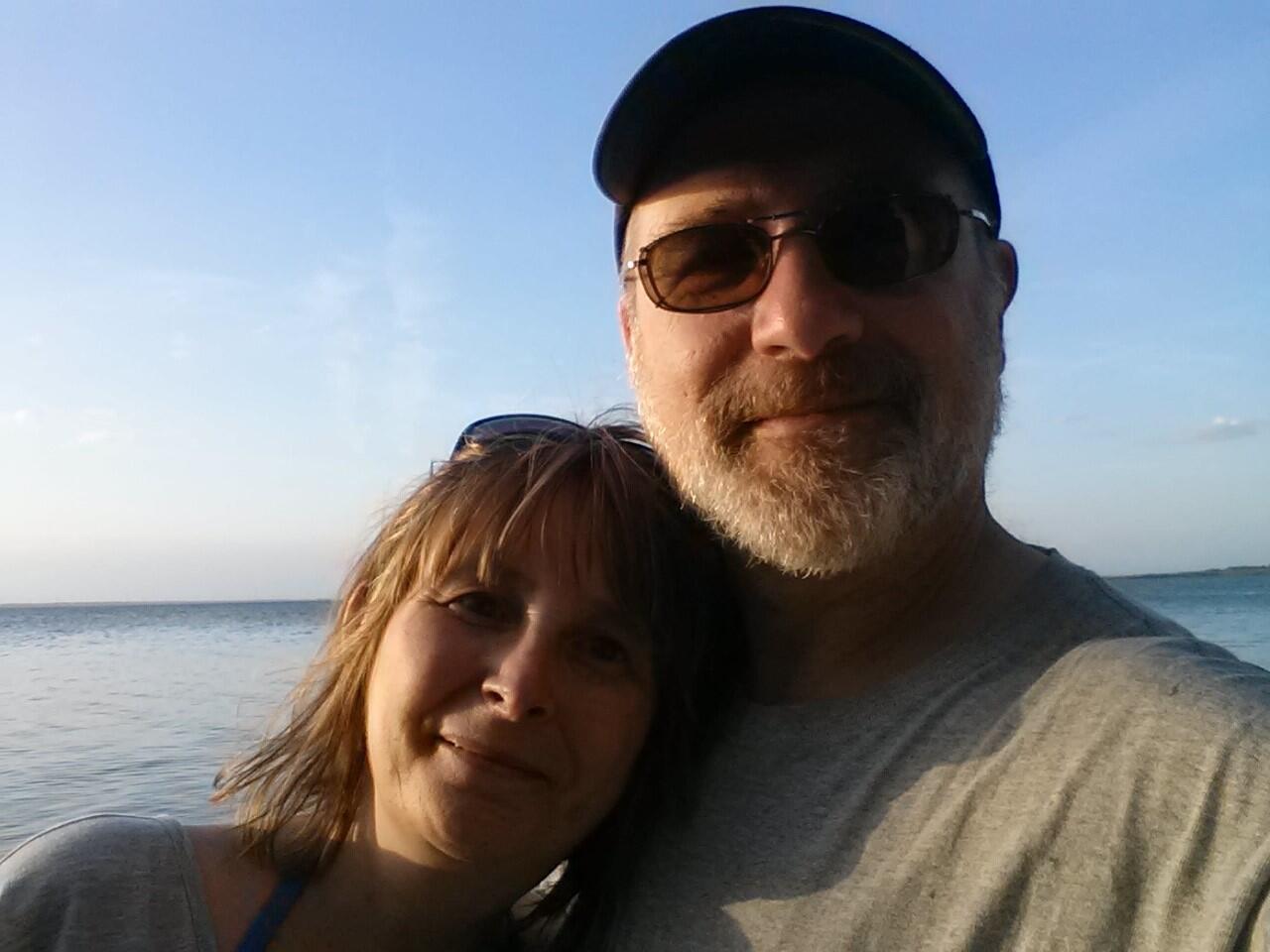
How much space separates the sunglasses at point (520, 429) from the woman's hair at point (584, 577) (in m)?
0.02

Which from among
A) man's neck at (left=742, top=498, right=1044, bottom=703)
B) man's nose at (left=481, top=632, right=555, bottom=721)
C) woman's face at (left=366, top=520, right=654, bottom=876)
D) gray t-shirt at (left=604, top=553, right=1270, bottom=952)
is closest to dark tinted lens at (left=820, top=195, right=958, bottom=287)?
man's neck at (left=742, top=498, right=1044, bottom=703)

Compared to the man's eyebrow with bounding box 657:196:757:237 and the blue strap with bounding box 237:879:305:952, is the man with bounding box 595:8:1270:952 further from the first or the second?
the blue strap with bounding box 237:879:305:952

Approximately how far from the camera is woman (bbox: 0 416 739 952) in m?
1.88

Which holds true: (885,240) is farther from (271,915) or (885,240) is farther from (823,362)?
(271,915)

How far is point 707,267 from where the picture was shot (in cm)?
210

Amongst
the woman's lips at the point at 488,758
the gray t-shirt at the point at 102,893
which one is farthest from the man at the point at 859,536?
the gray t-shirt at the point at 102,893

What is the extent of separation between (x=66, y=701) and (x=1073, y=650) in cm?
1817

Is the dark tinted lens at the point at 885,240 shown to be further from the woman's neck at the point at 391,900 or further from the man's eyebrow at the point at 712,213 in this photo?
the woman's neck at the point at 391,900

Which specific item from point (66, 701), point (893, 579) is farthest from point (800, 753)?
point (66, 701)

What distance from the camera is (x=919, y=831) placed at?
1.54m

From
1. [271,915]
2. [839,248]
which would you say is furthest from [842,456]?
[271,915]

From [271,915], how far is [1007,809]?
1.41 metres

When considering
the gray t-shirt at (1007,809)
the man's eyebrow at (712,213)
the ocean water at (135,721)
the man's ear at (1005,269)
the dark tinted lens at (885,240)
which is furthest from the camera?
the ocean water at (135,721)

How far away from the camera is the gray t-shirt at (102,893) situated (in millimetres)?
1741
